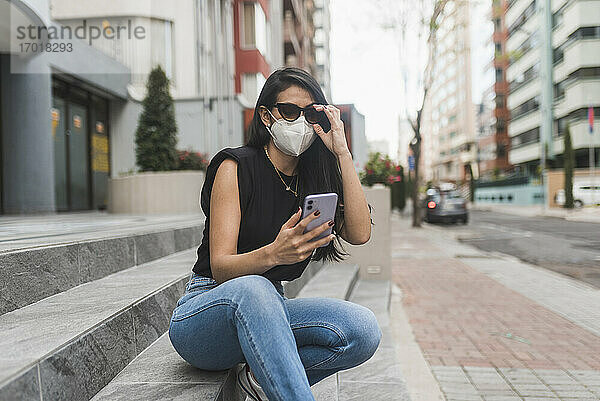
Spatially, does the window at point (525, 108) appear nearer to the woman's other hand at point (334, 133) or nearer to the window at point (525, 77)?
the window at point (525, 77)

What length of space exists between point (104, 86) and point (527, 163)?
46.3 m

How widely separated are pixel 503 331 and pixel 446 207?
1714 centimetres

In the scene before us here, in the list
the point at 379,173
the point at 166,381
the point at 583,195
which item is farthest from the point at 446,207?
the point at 166,381

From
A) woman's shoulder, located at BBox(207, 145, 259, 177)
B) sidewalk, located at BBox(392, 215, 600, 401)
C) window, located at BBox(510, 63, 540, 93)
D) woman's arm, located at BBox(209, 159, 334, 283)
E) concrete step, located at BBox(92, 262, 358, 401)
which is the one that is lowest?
sidewalk, located at BBox(392, 215, 600, 401)

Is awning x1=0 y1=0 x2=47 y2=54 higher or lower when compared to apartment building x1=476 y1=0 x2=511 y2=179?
lower

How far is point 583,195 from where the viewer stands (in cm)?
3219

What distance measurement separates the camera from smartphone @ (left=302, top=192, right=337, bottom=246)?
1.79 metres

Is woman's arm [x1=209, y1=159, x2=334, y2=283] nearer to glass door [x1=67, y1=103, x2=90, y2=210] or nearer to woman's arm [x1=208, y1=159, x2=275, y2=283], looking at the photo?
woman's arm [x1=208, y1=159, x2=275, y2=283]

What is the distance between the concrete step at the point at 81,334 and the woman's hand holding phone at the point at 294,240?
70 cm

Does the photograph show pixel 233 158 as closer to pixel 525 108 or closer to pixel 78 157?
pixel 78 157

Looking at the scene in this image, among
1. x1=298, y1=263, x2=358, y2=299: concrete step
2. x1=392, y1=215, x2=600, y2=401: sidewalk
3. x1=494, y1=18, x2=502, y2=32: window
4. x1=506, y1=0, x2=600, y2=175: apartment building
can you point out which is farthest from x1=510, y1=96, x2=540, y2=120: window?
x1=298, y1=263, x2=358, y2=299: concrete step

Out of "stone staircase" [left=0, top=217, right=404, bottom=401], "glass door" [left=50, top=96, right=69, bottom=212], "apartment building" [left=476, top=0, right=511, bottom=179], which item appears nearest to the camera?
"stone staircase" [left=0, top=217, right=404, bottom=401]

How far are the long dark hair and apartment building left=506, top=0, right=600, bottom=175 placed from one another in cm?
3451

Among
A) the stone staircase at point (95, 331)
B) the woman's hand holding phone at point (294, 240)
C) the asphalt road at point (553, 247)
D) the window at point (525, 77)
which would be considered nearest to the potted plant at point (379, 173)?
the asphalt road at point (553, 247)
